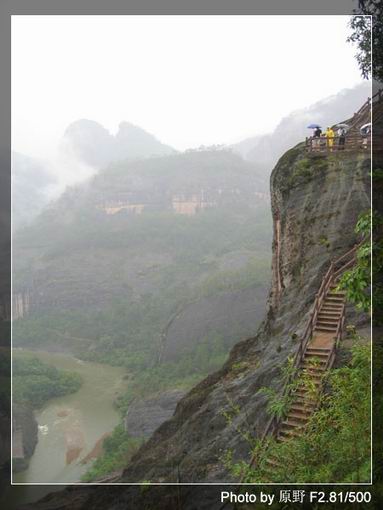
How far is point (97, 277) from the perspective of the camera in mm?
118062

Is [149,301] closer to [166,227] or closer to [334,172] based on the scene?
[166,227]

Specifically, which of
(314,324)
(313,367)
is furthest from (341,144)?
(313,367)

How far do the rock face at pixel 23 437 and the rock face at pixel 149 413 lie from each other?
837 centimetres

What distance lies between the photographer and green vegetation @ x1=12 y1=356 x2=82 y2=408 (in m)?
57.7

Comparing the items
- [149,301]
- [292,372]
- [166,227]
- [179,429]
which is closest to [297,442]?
[292,372]

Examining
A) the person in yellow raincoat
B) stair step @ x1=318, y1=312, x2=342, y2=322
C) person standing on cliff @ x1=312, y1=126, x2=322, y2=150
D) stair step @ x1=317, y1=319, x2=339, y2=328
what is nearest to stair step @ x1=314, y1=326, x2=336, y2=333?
stair step @ x1=317, y1=319, x2=339, y2=328

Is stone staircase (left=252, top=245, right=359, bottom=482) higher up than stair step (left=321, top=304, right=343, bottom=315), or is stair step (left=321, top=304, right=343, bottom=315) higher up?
stair step (left=321, top=304, right=343, bottom=315)

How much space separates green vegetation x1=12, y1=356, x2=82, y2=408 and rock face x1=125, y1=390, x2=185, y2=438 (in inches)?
553

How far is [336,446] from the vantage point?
650 cm

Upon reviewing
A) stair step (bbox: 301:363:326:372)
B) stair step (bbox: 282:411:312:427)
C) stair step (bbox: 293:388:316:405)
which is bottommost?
stair step (bbox: 282:411:312:427)

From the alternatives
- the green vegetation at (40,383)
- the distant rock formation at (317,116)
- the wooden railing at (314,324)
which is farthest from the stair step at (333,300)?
the distant rock formation at (317,116)

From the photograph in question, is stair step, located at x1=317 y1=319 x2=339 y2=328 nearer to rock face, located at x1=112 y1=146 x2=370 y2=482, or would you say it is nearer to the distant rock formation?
rock face, located at x1=112 y1=146 x2=370 y2=482

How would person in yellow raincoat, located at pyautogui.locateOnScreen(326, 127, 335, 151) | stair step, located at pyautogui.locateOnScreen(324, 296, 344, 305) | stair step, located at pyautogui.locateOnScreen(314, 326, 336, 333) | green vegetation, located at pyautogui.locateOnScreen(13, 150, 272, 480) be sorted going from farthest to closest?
green vegetation, located at pyautogui.locateOnScreen(13, 150, 272, 480)
person in yellow raincoat, located at pyautogui.locateOnScreen(326, 127, 335, 151)
stair step, located at pyautogui.locateOnScreen(324, 296, 344, 305)
stair step, located at pyautogui.locateOnScreen(314, 326, 336, 333)

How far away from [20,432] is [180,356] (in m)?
29.7
